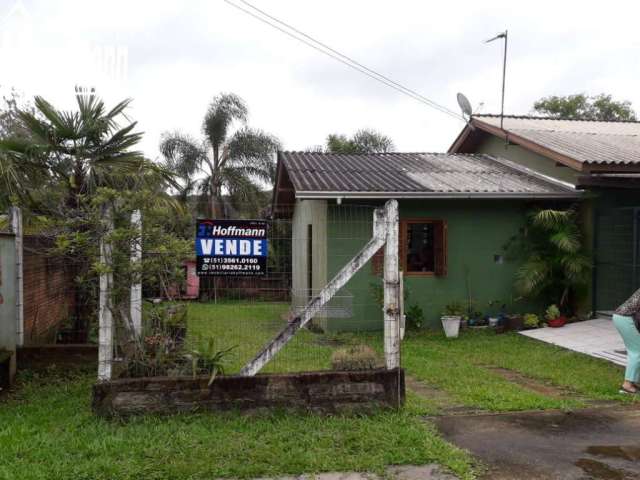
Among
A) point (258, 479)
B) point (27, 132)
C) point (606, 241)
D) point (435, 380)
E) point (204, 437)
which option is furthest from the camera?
point (606, 241)

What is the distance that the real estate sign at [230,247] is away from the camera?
5.57 metres

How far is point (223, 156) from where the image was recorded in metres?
21.2

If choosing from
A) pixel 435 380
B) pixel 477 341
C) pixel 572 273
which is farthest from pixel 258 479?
pixel 572 273

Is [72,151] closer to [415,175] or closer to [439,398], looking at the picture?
[439,398]

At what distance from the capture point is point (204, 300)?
5691 millimetres

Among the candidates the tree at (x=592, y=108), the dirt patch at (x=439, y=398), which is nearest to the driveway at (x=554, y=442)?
the dirt patch at (x=439, y=398)

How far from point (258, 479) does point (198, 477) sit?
0.41 metres

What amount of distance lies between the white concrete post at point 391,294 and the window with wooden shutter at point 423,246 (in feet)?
18.3

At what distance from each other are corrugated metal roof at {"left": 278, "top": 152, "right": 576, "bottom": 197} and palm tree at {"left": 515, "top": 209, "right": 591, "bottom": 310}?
0.53 metres

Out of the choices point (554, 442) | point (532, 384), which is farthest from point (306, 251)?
point (554, 442)

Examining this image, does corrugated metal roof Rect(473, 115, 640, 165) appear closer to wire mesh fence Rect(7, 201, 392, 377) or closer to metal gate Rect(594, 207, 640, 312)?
metal gate Rect(594, 207, 640, 312)

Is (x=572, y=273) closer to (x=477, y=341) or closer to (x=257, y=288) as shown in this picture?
(x=477, y=341)

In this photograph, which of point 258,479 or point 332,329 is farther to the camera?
point 332,329

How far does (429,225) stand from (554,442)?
22.3 ft
